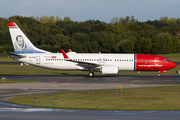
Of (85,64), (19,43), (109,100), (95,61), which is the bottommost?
(109,100)

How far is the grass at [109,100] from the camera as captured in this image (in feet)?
66.6

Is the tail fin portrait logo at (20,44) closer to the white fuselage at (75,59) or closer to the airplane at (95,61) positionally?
the airplane at (95,61)

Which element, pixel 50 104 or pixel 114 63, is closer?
pixel 50 104

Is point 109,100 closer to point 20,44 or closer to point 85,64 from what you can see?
point 85,64

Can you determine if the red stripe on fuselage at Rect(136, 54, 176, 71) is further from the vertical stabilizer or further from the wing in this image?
the vertical stabilizer

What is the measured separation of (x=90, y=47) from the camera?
13025 cm

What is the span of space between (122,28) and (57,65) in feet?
421

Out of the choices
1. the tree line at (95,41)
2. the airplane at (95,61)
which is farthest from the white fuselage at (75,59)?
the tree line at (95,41)

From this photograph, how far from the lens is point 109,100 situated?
75.5 ft

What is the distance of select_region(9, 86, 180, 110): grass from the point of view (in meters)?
20.3

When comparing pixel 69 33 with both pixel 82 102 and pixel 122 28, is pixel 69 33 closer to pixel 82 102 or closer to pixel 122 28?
pixel 122 28

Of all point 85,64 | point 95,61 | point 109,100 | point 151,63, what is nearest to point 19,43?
point 85,64

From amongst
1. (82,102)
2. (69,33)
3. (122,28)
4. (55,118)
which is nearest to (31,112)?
(55,118)

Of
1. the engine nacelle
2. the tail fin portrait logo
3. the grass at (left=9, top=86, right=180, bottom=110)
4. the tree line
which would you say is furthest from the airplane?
the tree line
